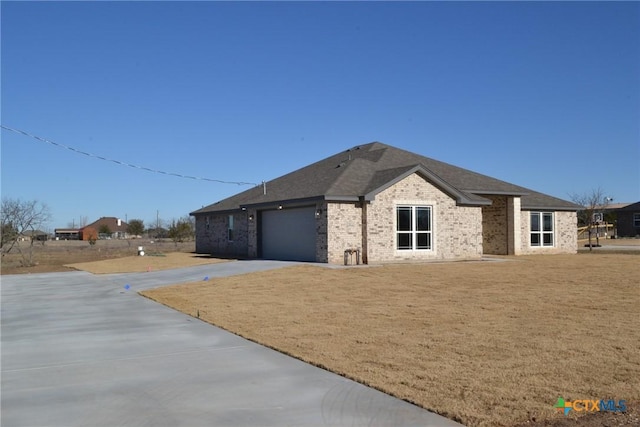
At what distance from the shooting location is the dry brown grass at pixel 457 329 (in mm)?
6311

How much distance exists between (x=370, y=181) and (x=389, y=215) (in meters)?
2.20

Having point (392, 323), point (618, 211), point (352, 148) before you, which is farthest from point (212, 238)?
point (618, 211)

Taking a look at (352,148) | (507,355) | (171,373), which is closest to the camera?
(171,373)

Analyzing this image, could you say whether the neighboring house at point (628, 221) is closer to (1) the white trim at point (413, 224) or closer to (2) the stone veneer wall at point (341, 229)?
(1) the white trim at point (413, 224)

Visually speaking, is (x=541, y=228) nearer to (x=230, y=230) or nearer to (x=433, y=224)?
(x=433, y=224)

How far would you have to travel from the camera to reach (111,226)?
12762cm

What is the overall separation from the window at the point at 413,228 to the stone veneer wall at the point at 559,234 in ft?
32.7

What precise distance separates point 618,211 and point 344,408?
71.1m

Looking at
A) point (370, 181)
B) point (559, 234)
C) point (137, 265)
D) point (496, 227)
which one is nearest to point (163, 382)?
point (370, 181)

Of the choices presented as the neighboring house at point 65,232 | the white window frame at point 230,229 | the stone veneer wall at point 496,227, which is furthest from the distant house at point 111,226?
the stone veneer wall at point 496,227

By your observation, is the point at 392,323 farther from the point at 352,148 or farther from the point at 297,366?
the point at 352,148

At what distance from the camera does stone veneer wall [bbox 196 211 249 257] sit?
107 ft

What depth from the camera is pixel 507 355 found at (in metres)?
7.92

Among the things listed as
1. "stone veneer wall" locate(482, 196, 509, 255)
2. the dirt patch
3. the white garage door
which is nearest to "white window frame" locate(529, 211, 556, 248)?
"stone veneer wall" locate(482, 196, 509, 255)
